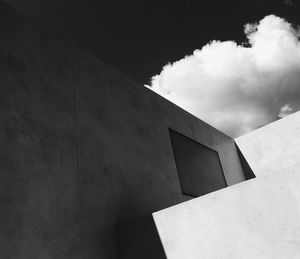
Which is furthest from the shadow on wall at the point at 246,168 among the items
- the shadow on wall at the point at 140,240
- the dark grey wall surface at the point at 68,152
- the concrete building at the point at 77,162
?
the shadow on wall at the point at 140,240

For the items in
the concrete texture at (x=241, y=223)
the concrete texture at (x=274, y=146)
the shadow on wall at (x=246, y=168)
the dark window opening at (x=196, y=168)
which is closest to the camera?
the concrete texture at (x=241, y=223)

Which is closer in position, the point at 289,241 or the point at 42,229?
the point at 289,241

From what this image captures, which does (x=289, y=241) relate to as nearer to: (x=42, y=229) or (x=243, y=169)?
(x=42, y=229)

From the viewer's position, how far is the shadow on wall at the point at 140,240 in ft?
10.4

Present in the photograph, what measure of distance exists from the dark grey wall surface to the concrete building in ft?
0.04

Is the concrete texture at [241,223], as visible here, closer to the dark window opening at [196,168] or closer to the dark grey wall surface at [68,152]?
the dark grey wall surface at [68,152]

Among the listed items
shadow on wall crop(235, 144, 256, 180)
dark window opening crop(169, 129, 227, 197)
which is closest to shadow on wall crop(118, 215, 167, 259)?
dark window opening crop(169, 129, 227, 197)

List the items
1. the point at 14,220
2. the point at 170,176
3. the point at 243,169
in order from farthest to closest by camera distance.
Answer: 1. the point at 243,169
2. the point at 170,176
3. the point at 14,220

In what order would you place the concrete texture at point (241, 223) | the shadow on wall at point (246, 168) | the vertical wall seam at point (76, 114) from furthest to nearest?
the shadow on wall at point (246, 168)
the vertical wall seam at point (76, 114)
the concrete texture at point (241, 223)

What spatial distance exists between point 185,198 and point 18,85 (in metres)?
3.32

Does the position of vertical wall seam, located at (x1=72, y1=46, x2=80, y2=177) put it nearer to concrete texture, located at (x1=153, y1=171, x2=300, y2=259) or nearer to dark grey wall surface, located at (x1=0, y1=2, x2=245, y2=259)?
dark grey wall surface, located at (x1=0, y1=2, x2=245, y2=259)

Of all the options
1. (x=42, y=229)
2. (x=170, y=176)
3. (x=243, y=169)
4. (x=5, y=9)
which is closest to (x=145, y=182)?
(x=170, y=176)

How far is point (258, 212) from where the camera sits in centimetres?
261

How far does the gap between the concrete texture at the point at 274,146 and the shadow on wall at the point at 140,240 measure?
4.65 m
